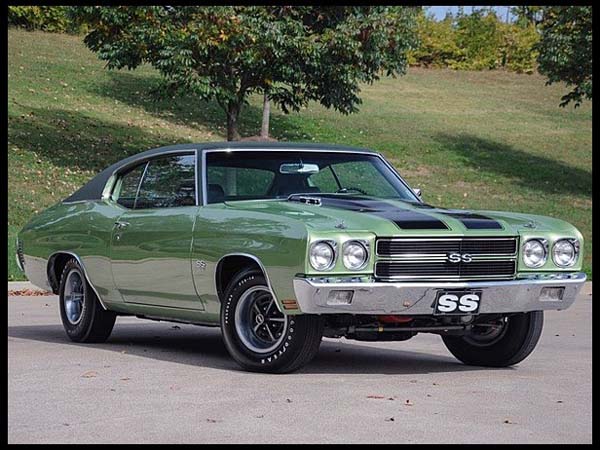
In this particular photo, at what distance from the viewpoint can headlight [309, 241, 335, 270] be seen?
27.1ft

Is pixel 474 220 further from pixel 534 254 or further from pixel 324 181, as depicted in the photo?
pixel 324 181

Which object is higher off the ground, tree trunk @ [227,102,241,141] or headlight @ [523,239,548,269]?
tree trunk @ [227,102,241,141]

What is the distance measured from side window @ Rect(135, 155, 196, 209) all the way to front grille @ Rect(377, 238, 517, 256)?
6.40ft

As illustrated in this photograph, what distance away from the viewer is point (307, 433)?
6.40 metres

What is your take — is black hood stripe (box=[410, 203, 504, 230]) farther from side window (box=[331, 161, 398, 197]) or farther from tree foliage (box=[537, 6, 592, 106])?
tree foliage (box=[537, 6, 592, 106])

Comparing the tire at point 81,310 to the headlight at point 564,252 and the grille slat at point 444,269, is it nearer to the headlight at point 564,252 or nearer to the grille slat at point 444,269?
the grille slat at point 444,269

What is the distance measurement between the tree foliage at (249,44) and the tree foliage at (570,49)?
5729 millimetres

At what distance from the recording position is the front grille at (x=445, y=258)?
8398 mm

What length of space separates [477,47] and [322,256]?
54.7 meters

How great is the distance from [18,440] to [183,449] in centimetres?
87

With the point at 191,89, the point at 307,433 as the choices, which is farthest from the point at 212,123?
the point at 307,433

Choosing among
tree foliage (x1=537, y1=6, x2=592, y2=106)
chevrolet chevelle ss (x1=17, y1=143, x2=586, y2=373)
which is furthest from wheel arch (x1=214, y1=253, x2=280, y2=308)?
tree foliage (x1=537, y1=6, x2=592, y2=106)

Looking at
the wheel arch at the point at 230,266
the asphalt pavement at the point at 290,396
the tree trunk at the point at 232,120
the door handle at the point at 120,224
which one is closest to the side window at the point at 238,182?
the wheel arch at the point at 230,266

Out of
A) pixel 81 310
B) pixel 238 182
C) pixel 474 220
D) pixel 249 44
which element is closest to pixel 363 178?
pixel 238 182
